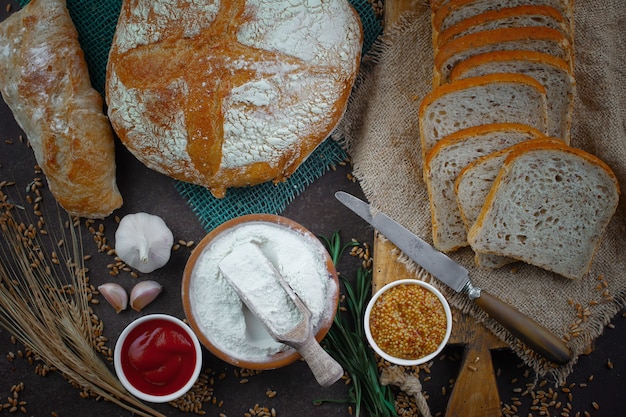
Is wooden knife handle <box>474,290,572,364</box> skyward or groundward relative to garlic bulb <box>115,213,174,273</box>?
groundward

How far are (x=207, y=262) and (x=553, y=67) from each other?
1630 millimetres

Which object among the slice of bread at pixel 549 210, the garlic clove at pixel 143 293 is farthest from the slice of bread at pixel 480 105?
the garlic clove at pixel 143 293

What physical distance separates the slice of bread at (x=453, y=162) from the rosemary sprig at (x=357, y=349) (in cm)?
42

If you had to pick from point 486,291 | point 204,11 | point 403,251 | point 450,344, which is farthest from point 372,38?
point 450,344

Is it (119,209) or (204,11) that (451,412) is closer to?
(119,209)

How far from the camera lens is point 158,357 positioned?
236cm

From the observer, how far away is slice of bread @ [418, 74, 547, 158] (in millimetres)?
2256

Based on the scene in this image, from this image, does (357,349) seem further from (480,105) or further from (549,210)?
(480,105)

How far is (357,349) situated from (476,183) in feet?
3.01

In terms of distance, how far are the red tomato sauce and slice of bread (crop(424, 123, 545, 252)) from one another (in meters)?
1.19

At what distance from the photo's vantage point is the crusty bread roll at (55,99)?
2.38 meters

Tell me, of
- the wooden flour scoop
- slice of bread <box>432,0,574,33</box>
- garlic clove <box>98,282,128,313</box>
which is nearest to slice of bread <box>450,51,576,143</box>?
slice of bread <box>432,0,574,33</box>

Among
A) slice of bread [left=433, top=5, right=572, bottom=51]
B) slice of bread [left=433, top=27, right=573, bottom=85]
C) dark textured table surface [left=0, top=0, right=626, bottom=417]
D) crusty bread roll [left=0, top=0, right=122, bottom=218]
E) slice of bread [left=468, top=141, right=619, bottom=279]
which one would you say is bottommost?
dark textured table surface [left=0, top=0, right=626, bottom=417]

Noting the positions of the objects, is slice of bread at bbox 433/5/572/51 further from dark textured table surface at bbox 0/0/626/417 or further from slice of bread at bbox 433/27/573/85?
dark textured table surface at bbox 0/0/626/417
